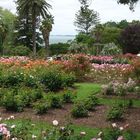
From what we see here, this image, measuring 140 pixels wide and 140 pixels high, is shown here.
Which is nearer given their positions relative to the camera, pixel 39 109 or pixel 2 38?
pixel 39 109

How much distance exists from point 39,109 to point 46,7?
51.3 meters

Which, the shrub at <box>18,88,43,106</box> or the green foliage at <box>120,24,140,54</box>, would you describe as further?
the green foliage at <box>120,24,140,54</box>

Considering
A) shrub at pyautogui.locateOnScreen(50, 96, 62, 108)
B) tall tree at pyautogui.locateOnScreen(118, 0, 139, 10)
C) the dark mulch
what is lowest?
the dark mulch

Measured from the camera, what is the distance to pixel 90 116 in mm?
13023

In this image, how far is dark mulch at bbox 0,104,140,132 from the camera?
12.1 meters

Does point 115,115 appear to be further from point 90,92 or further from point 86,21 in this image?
point 86,21

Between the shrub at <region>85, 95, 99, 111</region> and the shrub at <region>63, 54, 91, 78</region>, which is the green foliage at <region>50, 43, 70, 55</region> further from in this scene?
the shrub at <region>85, 95, 99, 111</region>

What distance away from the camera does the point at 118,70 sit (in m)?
23.4

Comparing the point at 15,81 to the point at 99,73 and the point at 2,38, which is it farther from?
the point at 2,38

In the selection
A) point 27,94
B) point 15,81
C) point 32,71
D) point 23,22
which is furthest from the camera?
point 23,22

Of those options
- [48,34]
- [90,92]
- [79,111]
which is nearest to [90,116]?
[79,111]

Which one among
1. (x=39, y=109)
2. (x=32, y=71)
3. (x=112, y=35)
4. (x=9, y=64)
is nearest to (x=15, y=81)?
(x=32, y=71)

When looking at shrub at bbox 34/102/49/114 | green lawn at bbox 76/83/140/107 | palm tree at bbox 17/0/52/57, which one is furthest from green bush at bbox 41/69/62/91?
palm tree at bbox 17/0/52/57

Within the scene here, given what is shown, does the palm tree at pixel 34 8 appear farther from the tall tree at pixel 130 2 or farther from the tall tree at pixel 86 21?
the tall tree at pixel 130 2
